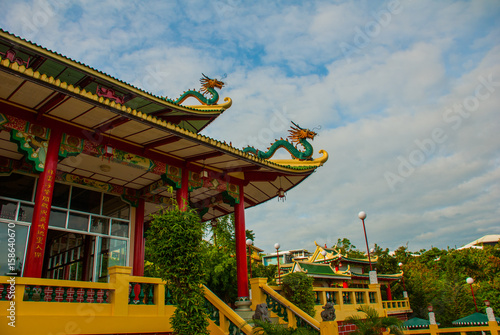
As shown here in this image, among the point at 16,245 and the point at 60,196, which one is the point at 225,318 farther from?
the point at 60,196

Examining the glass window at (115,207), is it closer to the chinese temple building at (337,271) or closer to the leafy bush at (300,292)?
the leafy bush at (300,292)

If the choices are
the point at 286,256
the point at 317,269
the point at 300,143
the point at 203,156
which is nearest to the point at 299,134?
the point at 300,143

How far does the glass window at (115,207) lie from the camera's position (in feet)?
40.0

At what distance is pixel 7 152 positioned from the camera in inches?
391

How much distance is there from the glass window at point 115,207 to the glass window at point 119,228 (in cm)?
20

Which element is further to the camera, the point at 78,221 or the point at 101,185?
the point at 101,185

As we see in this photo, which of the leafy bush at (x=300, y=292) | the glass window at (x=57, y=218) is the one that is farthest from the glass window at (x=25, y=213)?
the leafy bush at (x=300, y=292)

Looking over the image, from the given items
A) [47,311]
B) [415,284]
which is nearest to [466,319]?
[415,284]

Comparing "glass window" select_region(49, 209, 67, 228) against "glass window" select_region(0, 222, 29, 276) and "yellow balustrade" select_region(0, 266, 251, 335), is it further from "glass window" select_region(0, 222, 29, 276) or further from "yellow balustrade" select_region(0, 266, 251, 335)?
"yellow balustrade" select_region(0, 266, 251, 335)

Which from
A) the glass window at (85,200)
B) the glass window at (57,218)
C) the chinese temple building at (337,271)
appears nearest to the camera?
the glass window at (57,218)

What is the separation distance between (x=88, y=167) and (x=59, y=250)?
3.65m

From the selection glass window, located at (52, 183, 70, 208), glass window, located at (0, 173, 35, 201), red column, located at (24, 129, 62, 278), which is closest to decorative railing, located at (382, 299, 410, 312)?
glass window, located at (52, 183, 70, 208)

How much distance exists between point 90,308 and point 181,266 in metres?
1.92

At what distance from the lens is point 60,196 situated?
11125 millimetres
